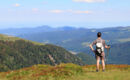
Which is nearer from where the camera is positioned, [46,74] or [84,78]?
[84,78]

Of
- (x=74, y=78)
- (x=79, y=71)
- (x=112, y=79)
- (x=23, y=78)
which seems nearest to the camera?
(x=112, y=79)

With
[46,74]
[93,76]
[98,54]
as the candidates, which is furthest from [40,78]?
[98,54]

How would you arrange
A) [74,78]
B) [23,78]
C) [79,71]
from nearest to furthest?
[74,78] < [23,78] < [79,71]

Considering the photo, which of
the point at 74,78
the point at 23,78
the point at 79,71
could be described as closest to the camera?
the point at 74,78

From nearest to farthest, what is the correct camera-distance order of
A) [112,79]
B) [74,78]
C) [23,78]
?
1. [112,79]
2. [74,78]
3. [23,78]

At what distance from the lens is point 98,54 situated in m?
17.8

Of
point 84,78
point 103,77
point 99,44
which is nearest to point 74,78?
point 84,78

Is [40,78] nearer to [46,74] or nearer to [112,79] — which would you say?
[46,74]

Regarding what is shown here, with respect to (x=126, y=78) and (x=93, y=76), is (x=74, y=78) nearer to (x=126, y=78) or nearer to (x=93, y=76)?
(x=93, y=76)

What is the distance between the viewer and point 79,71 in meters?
18.4

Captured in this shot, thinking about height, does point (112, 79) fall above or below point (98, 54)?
below

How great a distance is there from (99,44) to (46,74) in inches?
198

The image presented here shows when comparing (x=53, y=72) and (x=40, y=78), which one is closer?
(x=40, y=78)

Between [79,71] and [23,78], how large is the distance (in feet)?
15.7
